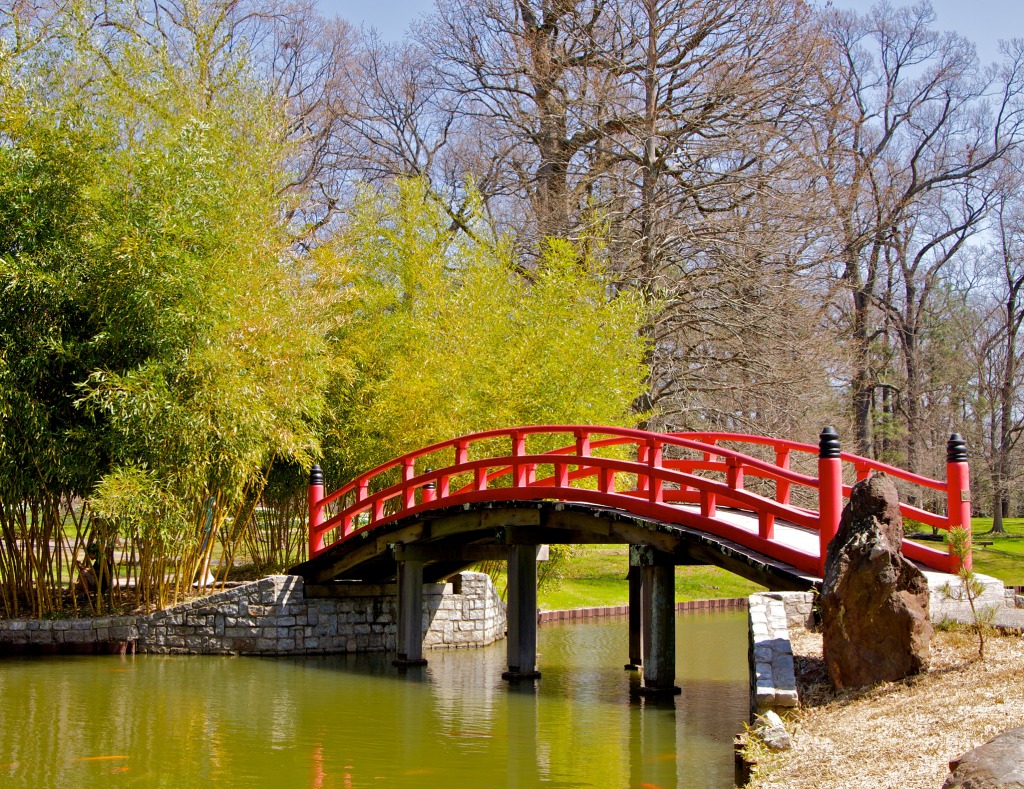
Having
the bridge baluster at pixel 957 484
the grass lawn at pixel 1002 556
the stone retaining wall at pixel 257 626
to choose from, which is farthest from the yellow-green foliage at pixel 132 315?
the grass lawn at pixel 1002 556

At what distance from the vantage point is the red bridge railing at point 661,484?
8.95 metres

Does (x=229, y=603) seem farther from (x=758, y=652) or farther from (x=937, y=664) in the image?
(x=937, y=664)

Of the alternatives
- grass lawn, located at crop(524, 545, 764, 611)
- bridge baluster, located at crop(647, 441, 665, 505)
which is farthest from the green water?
grass lawn, located at crop(524, 545, 764, 611)

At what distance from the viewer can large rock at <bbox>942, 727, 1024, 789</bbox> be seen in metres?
4.46

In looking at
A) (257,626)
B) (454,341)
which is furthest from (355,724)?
(454,341)

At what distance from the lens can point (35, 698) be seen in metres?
10.9

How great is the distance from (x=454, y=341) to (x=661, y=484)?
5.48 metres

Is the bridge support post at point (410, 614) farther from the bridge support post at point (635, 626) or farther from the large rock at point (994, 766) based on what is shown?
A: the large rock at point (994, 766)

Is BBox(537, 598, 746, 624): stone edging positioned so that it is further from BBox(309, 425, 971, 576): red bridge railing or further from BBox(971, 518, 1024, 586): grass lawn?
BBox(971, 518, 1024, 586): grass lawn

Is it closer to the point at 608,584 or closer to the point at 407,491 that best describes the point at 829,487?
the point at 407,491

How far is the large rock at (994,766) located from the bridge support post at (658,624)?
580 centimetres

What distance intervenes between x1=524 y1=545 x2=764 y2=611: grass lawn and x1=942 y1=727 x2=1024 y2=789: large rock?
1404 centimetres

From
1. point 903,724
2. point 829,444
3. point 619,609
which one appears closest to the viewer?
point 903,724

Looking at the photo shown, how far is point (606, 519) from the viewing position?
11.0 metres
